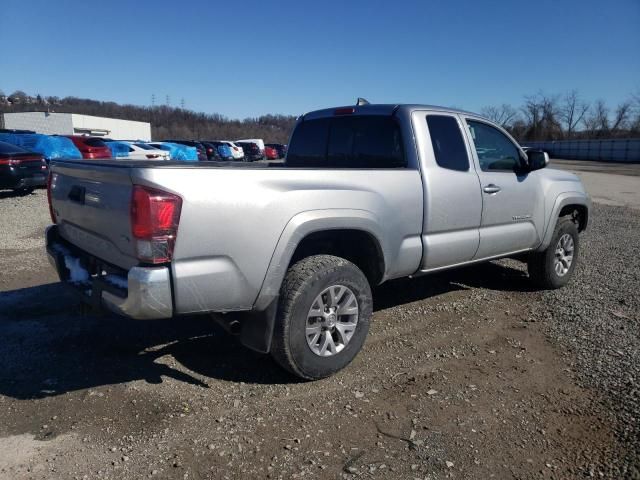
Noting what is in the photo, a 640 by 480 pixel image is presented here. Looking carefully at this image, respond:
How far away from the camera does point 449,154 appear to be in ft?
14.6

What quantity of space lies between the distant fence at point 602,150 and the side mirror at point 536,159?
46807mm

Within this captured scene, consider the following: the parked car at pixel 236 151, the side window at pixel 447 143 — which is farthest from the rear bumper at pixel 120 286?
the parked car at pixel 236 151

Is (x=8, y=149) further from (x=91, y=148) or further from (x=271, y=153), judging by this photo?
(x=271, y=153)

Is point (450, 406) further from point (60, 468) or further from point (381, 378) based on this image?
point (60, 468)

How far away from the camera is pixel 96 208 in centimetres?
323

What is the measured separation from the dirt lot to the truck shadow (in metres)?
0.02

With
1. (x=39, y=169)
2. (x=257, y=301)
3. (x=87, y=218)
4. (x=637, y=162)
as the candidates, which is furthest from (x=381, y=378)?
(x=637, y=162)

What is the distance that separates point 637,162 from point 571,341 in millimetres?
53997

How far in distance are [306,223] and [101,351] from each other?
2074 millimetres

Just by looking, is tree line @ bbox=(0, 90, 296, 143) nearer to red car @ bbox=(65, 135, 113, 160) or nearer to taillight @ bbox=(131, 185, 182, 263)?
red car @ bbox=(65, 135, 113, 160)

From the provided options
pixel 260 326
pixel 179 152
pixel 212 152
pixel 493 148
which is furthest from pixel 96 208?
pixel 212 152

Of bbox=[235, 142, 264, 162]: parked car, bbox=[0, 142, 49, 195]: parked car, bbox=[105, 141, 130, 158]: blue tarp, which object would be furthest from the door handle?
bbox=[235, 142, 264, 162]: parked car

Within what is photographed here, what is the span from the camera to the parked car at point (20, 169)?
12008 mm

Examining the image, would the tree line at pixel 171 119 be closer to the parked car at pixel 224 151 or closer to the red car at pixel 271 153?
the red car at pixel 271 153
